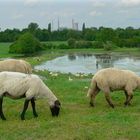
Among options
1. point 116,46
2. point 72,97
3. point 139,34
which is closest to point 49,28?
point 139,34

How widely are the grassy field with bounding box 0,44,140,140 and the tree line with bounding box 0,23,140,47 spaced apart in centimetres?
11741

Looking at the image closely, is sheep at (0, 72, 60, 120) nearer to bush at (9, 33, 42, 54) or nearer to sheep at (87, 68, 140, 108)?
sheep at (87, 68, 140, 108)

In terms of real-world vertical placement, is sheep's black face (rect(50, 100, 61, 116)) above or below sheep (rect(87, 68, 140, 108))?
below

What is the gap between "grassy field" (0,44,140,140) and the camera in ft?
36.1

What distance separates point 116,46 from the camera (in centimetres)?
13088

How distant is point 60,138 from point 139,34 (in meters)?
147

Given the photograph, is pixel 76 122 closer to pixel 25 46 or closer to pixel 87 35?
pixel 25 46

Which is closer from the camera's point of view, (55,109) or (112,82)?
(55,109)

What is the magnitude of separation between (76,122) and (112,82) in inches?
146

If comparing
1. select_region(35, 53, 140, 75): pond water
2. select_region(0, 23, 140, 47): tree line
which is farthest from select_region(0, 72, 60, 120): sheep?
select_region(0, 23, 140, 47): tree line

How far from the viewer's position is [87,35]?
16512 cm

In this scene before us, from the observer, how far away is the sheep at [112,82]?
51.7ft

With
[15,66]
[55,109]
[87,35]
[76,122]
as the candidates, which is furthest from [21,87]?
[87,35]

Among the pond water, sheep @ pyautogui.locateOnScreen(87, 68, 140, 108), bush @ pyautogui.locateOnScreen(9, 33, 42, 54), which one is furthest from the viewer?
bush @ pyautogui.locateOnScreen(9, 33, 42, 54)
